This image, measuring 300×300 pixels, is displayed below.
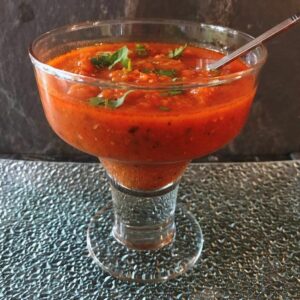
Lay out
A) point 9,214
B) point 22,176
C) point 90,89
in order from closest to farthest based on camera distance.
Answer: point 90,89
point 9,214
point 22,176

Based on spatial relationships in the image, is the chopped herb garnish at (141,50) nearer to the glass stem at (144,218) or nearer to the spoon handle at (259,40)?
the spoon handle at (259,40)

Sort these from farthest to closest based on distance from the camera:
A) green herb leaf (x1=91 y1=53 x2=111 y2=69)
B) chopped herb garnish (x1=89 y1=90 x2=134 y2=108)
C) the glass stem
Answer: the glass stem → green herb leaf (x1=91 y1=53 x2=111 y2=69) → chopped herb garnish (x1=89 y1=90 x2=134 y2=108)

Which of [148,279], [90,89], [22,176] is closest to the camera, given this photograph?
[90,89]

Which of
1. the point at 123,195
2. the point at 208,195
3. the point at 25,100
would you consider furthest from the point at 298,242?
the point at 25,100

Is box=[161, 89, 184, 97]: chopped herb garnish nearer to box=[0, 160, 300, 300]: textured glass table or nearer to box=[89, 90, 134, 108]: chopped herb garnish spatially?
box=[89, 90, 134, 108]: chopped herb garnish

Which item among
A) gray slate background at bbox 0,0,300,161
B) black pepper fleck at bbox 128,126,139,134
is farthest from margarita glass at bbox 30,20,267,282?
gray slate background at bbox 0,0,300,161

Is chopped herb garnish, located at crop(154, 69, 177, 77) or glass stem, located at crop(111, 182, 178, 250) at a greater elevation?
chopped herb garnish, located at crop(154, 69, 177, 77)

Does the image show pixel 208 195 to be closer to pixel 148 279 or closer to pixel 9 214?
pixel 148 279
